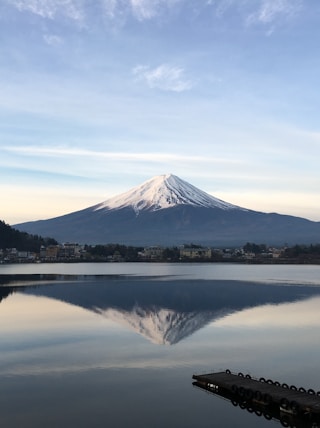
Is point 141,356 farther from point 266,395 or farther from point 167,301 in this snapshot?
point 167,301

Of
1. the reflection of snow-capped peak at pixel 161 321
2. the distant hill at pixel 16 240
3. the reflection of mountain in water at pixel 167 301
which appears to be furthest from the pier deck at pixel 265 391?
the distant hill at pixel 16 240

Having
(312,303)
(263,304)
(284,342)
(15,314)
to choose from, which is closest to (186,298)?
(263,304)

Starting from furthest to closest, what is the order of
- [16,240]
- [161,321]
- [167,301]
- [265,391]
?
[16,240], [167,301], [161,321], [265,391]

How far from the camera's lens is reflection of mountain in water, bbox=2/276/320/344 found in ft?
57.5

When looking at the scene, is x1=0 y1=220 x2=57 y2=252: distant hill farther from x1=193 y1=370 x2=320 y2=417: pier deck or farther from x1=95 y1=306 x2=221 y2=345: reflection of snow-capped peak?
x1=193 y1=370 x2=320 y2=417: pier deck

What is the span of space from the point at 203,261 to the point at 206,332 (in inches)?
3291

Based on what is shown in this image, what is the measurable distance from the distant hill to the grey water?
218 ft

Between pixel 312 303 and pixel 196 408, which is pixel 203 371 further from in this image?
pixel 312 303

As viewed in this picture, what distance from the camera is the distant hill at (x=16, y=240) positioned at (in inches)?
3479

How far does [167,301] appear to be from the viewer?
82.8ft

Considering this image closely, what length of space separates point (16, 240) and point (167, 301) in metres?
71.7

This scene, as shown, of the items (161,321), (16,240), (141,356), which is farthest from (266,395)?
(16,240)

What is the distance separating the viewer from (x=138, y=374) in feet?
35.9

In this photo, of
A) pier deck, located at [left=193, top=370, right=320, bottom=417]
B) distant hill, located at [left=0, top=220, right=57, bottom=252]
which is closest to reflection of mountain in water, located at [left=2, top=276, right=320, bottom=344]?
pier deck, located at [left=193, top=370, right=320, bottom=417]
